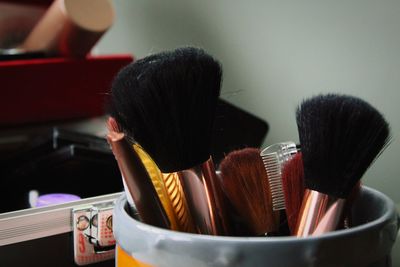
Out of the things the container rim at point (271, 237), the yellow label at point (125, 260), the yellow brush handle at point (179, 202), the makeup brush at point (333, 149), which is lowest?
the yellow label at point (125, 260)

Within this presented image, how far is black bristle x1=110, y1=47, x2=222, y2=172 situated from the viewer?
0.23 metres

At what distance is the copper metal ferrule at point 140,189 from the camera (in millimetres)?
236

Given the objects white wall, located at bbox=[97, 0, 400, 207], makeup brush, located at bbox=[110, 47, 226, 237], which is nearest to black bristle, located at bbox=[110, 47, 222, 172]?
makeup brush, located at bbox=[110, 47, 226, 237]

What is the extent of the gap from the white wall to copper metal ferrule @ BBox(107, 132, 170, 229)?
184 mm

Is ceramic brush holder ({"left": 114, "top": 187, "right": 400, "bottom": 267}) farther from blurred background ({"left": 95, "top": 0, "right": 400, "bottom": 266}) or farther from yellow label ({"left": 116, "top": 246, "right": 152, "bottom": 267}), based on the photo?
blurred background ({"left": 95, "top": 0, "right": 400, "bottom": 266})

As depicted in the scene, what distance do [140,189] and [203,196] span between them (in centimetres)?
3

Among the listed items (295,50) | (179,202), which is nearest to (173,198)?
(179,202)

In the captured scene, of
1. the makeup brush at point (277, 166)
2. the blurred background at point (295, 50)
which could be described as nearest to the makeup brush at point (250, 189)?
the makeup brush at point (277, 166)

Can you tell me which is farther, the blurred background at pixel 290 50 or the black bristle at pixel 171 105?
the blurred background at pixel 290 50

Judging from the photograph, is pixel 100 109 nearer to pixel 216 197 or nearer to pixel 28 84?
pixel 28 84

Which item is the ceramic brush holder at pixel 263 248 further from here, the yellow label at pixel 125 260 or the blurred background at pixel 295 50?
the blurred background at pixel 295 50

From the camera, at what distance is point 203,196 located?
247mm

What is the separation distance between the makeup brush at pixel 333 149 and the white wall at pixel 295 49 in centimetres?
13

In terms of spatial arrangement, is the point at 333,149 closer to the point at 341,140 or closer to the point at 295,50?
the point at 341,140
